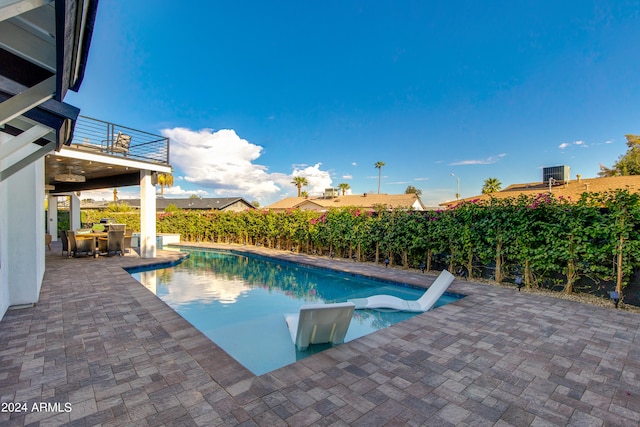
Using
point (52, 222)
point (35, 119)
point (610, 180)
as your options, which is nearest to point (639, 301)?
point (35, 119)

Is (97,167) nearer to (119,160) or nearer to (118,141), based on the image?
(119,160)

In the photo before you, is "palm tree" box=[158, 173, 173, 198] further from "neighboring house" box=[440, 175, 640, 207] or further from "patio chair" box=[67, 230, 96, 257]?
"neighboring house" box=[440, 175, 640, 207]

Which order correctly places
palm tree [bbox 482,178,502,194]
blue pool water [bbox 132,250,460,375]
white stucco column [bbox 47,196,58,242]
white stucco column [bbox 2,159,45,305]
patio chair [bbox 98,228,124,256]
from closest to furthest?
1. blue pool water [bbox 132,250,460,375]
2. white stucco column [bbox 2,159,45,305]
3. patio chair [bbox 98,228,124,256]
4. white stucco column [bbox 47,196,58,242]
5. palm tree [bbox 482,178,502,194]

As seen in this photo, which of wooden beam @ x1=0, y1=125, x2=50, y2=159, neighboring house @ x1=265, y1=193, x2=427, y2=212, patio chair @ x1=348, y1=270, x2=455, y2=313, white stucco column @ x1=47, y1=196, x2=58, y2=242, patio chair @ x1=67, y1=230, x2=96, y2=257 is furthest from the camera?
neighboring house @ x1=265, y1=193, x2=427, y2=212

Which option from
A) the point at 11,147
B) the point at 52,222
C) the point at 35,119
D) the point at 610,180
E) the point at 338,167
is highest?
the point at 338,167

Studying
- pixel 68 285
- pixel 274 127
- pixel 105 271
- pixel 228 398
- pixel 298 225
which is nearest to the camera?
pixel 228 398

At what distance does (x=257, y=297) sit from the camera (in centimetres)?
792

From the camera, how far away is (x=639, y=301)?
6.02 meters

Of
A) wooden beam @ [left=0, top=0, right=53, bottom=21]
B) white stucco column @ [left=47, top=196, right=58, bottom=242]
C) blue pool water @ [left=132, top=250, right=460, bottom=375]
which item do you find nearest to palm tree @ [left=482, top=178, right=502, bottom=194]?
blue pool water @ [left=132, top=250, right=460, bottom=375]

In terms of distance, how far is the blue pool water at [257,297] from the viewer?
16.0 feet

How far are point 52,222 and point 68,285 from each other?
15766 millimetres

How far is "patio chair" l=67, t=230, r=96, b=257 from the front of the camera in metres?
10.9

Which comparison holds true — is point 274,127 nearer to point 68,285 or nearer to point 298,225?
point 298,225

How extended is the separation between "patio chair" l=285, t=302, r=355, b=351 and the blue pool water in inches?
7.6
